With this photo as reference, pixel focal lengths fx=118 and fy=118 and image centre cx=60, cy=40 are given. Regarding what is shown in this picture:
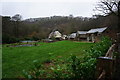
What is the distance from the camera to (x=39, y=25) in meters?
17.7

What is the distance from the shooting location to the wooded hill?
18453 millimetres

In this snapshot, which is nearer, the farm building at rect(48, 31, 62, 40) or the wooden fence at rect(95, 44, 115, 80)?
the wooden fence at rect(95, 44, 115, 80)

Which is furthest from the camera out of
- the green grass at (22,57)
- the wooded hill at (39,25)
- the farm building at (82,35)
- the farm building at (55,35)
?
the farm building at (55,35)

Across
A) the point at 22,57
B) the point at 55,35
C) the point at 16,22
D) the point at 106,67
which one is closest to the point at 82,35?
the point at 55,35

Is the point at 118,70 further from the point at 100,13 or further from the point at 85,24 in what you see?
the point at 85,24

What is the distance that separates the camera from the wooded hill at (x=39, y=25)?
18.5 meters

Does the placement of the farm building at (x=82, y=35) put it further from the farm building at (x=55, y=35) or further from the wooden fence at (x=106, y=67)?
the wooden fence at (x=106, y=67)

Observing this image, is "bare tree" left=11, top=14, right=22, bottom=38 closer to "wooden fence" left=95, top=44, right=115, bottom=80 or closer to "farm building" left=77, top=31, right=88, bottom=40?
"farm building" left=77, top=31, right=88, bottom=40

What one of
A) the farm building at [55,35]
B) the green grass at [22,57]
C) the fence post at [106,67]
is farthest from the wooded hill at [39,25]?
the fence post at [106,67]

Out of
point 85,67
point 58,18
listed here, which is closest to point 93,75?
point 85,67

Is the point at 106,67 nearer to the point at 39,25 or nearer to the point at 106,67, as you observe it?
the point at 106,67

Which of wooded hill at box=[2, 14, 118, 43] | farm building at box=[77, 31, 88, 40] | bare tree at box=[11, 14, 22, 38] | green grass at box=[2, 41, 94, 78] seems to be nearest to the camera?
green grass at box=[2, 41, 94, 78]

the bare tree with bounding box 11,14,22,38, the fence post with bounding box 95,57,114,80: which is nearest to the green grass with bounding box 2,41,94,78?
the fence post with bounding box 95,57,114,80

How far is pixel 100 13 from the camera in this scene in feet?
57.4
